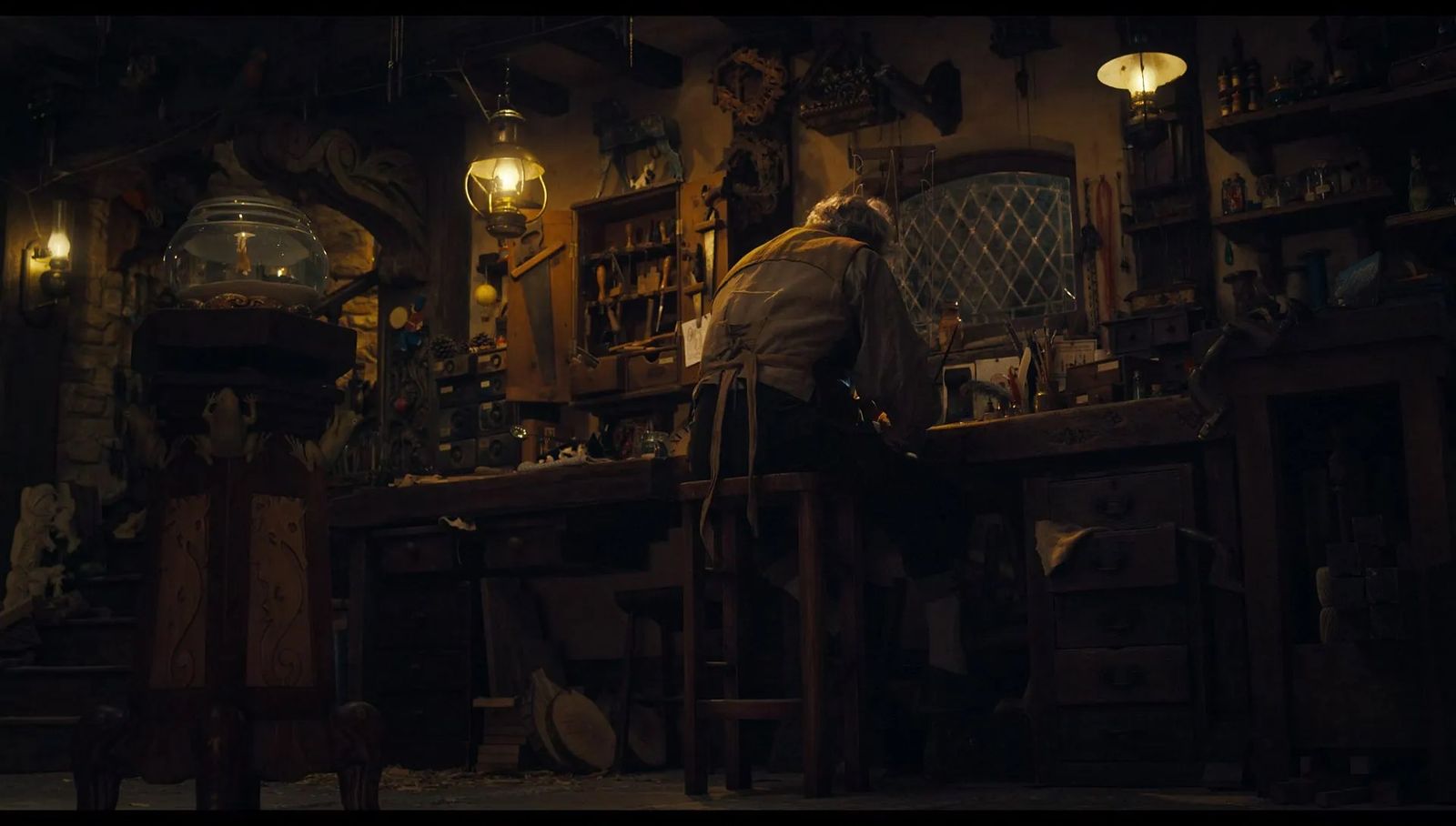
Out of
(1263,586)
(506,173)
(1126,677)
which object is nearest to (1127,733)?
(1126,677)

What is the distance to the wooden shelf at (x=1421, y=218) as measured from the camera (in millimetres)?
5148

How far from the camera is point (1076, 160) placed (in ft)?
20.7

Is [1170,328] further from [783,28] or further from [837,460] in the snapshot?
[783,28]

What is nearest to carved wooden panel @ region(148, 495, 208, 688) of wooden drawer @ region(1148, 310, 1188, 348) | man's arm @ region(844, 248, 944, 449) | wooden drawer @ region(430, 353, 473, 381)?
man's arm @ region(844, 248, 944, 449)

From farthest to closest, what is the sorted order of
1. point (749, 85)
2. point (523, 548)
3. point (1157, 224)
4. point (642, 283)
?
1. point (642, 283)
2. point (749, 85)
3. point (1157, 224)
4. point (523, 548)

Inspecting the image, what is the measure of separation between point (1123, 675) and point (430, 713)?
108 inches

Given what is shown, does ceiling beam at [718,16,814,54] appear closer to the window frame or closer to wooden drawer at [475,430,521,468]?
the window frame

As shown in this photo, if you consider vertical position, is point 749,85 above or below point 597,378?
above

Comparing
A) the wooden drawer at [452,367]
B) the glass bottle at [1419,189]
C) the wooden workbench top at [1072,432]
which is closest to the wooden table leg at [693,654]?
the wooden workbench top at [1072,432]

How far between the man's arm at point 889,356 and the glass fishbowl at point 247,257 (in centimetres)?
151

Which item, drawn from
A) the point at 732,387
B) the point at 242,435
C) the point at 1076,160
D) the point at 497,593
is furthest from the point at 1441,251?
the point at 242,435

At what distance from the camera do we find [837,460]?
436 centimetres

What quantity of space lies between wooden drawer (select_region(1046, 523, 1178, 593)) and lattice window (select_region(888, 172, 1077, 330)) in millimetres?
2231

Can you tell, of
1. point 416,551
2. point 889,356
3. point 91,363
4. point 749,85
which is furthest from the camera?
point 91,363
